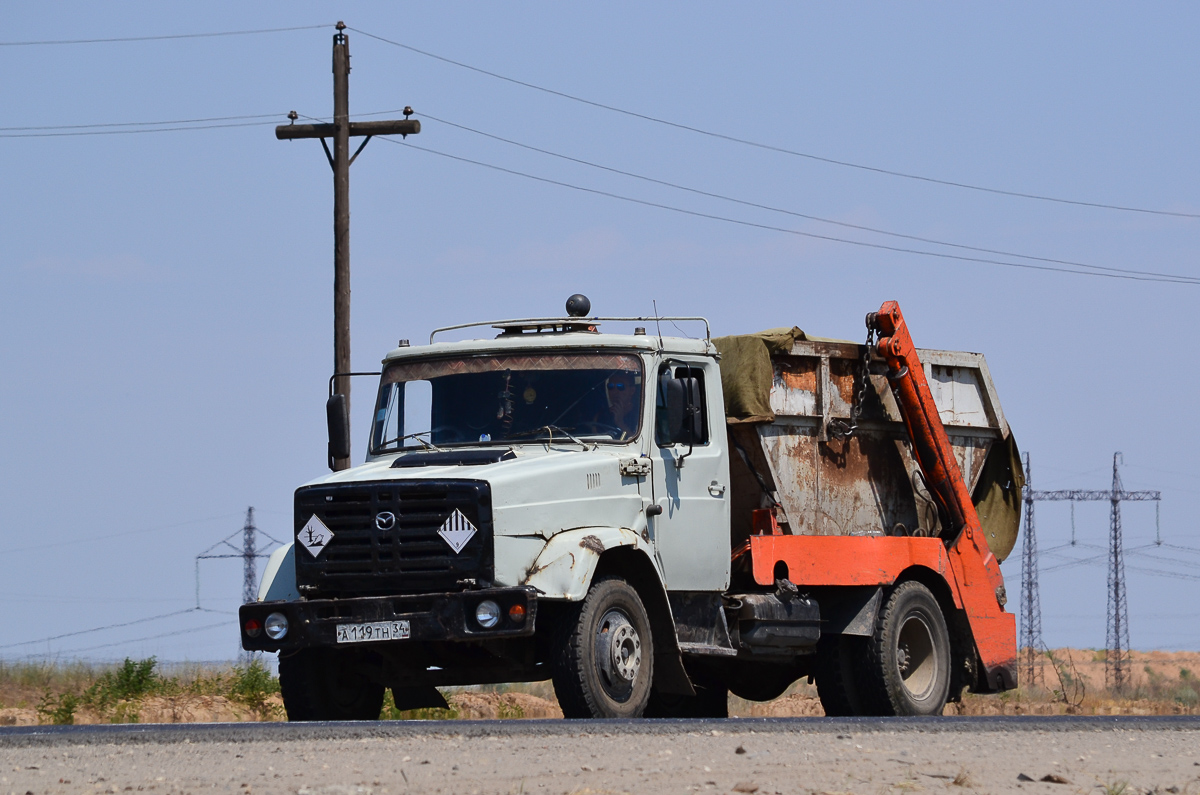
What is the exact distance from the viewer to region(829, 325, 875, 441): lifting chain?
1330 centimetres

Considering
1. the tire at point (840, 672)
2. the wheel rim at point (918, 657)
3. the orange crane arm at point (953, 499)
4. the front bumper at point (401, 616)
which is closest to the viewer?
the front bumper at point (401, 616)

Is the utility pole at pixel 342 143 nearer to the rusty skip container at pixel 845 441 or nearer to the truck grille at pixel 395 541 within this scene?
the rusty skip container at pixel 845 441

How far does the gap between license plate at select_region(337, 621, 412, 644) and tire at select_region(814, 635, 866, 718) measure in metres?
4.43

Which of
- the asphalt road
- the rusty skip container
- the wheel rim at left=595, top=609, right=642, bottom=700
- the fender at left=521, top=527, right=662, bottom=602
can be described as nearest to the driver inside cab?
the fender at left=521, top=527, right=662, bottom=602

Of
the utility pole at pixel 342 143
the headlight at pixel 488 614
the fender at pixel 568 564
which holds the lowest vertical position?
the headlight at pixel 488 614

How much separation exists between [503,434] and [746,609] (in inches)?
90.7

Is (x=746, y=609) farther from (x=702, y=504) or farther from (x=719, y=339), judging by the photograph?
(x=719, y=339)

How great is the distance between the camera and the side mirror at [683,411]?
36.9 ft

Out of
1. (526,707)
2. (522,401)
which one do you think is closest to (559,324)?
(522,401)

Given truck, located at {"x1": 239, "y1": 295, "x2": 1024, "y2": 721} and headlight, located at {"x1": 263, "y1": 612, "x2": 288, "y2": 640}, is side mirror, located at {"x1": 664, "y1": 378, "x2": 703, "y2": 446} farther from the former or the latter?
headlight, located at {"x1": 263, "y1": 612, "x2": 288, "y2": 640}

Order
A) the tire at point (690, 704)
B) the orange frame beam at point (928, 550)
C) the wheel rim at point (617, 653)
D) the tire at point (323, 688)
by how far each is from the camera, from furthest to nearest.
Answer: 1. the tire at point (690, 704)
2. the orange frame beam at point (928, 550)
3. the tire at point (323, 688)
4. the wheel rim at point (617, 653)

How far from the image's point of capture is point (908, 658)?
44.4 feet

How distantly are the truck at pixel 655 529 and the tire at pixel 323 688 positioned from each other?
0.07ft

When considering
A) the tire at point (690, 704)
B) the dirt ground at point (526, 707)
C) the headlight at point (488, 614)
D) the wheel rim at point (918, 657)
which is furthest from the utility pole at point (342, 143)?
the headlight at point (488, 614)
